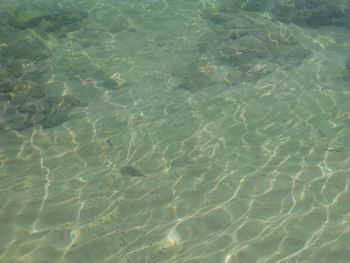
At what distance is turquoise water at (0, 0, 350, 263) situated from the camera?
19.7 feet

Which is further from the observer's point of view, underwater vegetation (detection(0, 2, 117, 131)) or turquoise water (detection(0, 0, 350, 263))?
underwater vegetation (detection(0, 2, 117, 131))

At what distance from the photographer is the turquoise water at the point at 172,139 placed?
6016mm

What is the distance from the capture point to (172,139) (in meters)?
8.03

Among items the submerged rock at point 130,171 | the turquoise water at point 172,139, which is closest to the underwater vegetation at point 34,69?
the turquoise water at point 172,139

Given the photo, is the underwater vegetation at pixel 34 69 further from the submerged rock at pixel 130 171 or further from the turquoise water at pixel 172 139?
the submerged rock at pixel 130 171

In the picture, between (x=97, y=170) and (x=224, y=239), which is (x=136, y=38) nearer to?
(x=97, y=170)

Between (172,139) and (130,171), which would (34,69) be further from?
(130,171)

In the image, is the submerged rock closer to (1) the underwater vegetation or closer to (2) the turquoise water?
(2) the turquoise water

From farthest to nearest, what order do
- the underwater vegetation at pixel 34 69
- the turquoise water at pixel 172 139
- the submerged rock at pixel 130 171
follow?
1. the underwater vegetation at pixel 34 69
2. the submerged rock at pixel 130 171
3. the turquoise water at pixel 172 139

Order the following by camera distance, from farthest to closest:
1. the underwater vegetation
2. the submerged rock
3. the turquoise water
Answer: the underwater vegetation, the submerged rock, the turquoise water

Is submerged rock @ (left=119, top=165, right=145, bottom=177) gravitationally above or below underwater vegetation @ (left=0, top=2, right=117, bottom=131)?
above

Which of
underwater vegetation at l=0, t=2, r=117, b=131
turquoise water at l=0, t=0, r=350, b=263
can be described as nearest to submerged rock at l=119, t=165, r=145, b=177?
turquoise water at l=0, t=0, r=350, b=263

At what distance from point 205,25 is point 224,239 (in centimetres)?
764

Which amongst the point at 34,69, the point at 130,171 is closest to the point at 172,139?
the point at 130,171
